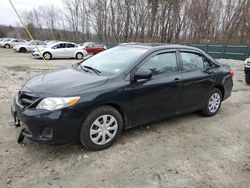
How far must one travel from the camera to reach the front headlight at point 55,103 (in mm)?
2910

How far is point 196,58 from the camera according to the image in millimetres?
4605

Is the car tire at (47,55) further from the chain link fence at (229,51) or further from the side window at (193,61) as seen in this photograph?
the side window at (193,61)

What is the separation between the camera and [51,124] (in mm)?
2895

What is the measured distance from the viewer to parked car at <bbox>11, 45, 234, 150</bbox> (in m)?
2.96

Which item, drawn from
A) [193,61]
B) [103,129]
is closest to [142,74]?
[103,129]

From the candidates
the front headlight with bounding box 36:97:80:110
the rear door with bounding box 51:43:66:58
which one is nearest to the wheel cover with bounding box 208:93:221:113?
the front headlight with bounding box 36:97:80:110

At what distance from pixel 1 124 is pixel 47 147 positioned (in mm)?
1369

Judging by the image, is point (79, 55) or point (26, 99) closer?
point (26, 99)

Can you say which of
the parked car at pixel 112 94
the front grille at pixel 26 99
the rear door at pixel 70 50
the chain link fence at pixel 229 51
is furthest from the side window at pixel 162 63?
the chain link fence at pixel 229 51

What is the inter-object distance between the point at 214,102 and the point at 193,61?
111cm

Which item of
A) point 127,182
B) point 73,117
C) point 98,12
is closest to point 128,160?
point 127,182

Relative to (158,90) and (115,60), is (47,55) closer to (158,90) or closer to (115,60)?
(115,60)

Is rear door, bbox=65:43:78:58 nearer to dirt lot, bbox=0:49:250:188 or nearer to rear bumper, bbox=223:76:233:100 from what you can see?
dirt lot, bbox=0:49:250:188

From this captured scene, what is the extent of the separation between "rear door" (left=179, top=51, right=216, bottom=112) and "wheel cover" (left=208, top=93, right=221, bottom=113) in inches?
10.6
